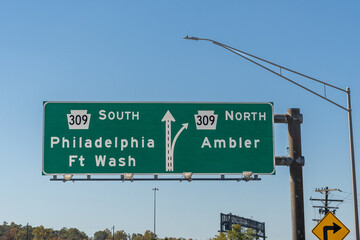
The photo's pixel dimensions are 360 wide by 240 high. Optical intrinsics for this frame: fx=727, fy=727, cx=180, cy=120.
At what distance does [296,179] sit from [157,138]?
4.48m

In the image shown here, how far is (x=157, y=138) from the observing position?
74.4 feet

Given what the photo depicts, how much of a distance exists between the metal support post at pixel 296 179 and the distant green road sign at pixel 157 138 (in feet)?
2.17

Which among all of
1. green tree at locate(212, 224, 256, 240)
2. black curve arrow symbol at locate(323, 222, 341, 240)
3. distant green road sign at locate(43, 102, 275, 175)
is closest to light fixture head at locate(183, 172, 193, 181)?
distant green road sign at locate(43, 102, 275, 175)

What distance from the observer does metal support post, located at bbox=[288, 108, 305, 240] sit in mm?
22328

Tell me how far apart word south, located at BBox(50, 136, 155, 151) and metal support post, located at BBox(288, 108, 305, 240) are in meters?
4.34

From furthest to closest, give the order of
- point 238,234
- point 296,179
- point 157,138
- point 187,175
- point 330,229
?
point 238,234 → point 330,229 → point 157,138 → point 187,175 → point 296,179

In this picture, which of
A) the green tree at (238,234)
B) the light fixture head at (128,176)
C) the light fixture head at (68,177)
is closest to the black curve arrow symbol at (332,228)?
the light fixture head at (128,176)

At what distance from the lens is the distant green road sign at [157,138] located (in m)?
22.5

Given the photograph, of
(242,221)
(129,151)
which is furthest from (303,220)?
(242,221)

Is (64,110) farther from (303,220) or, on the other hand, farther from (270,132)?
(303,220)

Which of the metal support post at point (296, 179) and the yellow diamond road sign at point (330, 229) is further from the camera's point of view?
the yellow diamond road sign at point (330, 229)

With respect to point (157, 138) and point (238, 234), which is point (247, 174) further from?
point (238, 234)

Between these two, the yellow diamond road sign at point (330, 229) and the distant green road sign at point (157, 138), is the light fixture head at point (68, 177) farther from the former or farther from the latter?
the yellow diamond road sign at point (330, 229)

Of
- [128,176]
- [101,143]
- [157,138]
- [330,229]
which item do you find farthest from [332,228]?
[101,143]
